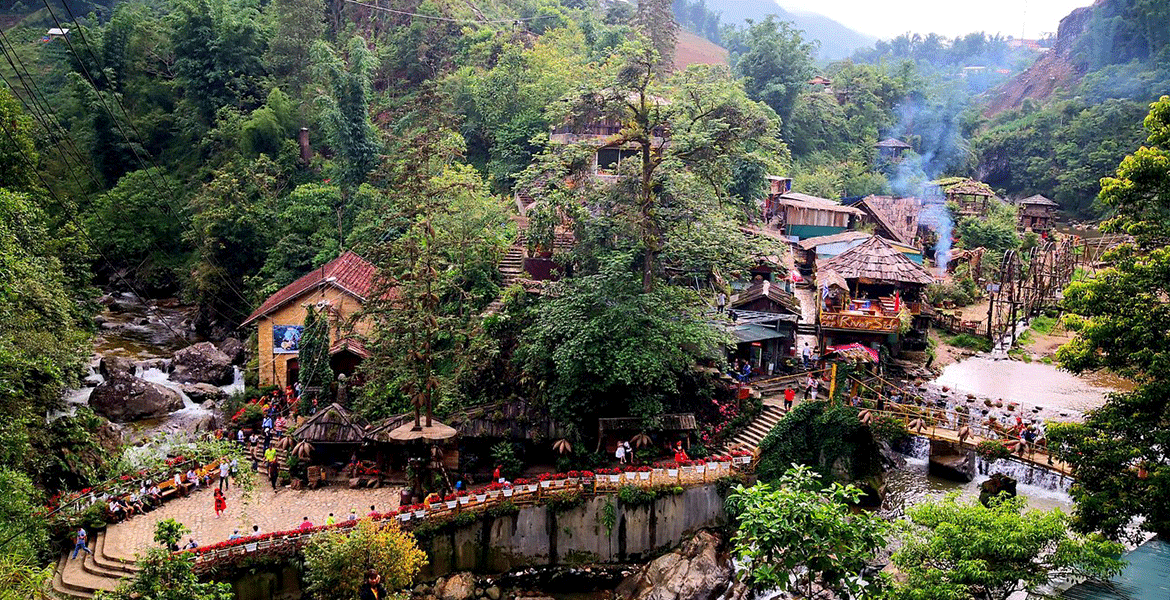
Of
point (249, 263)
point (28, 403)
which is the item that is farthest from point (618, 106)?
point (249, 263)

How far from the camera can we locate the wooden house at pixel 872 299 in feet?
91.0

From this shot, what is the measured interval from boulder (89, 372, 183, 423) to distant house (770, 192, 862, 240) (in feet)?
106

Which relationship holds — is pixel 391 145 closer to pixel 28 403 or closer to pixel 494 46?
pixel 494 46

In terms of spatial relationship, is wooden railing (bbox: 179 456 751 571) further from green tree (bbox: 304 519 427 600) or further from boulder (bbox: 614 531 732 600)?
boulder (bbox: 614 531 732 600)

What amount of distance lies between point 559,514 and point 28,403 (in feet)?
47.9

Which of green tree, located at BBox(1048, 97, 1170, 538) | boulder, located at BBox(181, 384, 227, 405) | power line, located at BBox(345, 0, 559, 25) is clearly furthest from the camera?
power line, located at BBox(345, 0, 559, 25)

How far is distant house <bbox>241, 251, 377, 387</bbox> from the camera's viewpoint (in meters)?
28.8

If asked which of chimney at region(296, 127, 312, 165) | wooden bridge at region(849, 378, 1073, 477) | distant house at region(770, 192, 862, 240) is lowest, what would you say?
wooden bridge at region(849, 378, 1073, 477)

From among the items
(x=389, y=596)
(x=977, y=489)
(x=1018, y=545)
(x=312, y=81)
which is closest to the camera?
(x=1018, y=545)

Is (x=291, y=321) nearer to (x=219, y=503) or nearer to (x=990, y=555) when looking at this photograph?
(x=219, y=503)

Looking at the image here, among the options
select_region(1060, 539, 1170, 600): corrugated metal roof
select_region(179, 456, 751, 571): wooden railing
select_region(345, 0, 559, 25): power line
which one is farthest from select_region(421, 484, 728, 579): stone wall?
select_region(345, 0, 559, 25): power line

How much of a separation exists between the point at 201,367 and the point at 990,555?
30920 mm

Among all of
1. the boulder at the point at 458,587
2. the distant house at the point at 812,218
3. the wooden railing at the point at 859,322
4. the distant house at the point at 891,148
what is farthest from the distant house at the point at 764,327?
the distant house at the point at 891,148

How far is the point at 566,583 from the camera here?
21.6m
